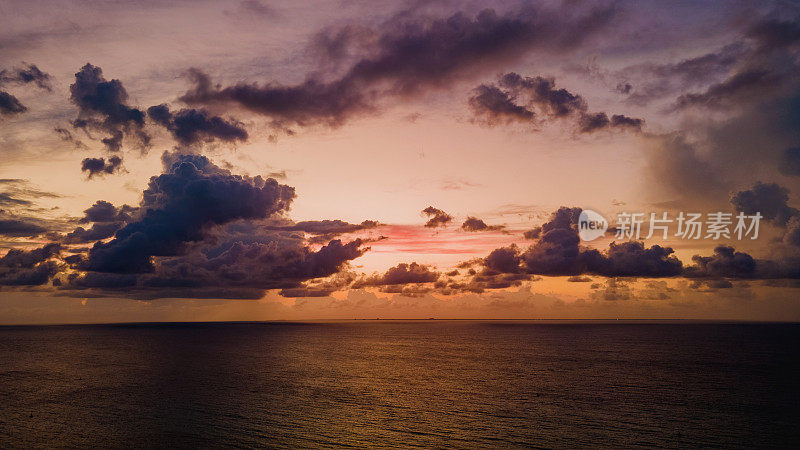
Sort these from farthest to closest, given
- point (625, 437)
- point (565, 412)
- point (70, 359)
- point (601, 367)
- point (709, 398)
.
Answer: point (70, 359) < point (601, 367) < point (709, 398) < point (565, 412) < point (625, 437)

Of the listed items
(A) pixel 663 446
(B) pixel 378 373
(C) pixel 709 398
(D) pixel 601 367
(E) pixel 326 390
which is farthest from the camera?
(D) pixel 601 367

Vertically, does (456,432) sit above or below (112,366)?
above

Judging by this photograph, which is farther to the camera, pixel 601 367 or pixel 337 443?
pixel 601 367

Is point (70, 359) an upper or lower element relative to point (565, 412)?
lower

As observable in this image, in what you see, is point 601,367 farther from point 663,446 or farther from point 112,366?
point 112,366

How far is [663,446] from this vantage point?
197 feet

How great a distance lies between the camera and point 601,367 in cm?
14388

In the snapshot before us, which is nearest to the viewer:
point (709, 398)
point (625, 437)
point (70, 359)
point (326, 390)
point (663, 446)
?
point (663, 446)

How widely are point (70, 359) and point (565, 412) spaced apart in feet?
566

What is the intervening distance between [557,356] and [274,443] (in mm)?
142851

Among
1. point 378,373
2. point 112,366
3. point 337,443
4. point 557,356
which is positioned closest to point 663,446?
point 337,443

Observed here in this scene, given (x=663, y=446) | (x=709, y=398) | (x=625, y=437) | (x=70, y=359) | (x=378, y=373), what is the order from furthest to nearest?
(x=70, y=359), (x=378, y=373), (x=709, y=398), (x=625, y=437), (x=663, y=446)

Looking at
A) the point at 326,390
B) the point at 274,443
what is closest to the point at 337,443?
the point at 274,443

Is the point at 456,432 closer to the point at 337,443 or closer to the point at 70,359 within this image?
the point at 337,443
